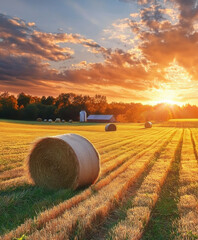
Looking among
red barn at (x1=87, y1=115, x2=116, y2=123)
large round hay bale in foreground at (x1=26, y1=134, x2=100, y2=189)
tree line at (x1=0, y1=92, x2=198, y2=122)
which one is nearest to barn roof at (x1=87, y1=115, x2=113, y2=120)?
red barn at (x1=87, y1=115, x2=116, y2=123)

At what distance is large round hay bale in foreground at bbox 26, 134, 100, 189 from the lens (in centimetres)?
683

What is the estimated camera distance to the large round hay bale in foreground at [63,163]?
22.4ft

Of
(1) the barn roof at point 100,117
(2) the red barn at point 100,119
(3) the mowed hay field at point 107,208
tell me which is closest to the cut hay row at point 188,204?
(3) the mowed hay field at point 107,208

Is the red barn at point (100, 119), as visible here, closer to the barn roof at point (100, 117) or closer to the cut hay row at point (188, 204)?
the barn roof at point (100, 117)

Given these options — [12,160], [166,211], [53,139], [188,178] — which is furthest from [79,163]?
[12,160]

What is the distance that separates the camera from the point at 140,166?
391 inches

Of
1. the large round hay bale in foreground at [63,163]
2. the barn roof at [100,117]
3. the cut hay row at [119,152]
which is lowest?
the cut hay row at [119,152]

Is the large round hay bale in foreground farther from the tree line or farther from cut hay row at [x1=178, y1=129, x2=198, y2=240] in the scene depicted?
the tree line

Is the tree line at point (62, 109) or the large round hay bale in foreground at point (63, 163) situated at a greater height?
the tree line at point (62, 109)

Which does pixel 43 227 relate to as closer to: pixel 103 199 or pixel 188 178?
pixel 103 199

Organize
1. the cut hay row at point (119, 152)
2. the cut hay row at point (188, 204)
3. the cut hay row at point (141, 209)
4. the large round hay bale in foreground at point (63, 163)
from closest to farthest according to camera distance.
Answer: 1. the cut hay row at point (141, 209)
2. the cut hay row at point (188, 204)
3. the large round hay bale in foreground at point (63, 163)
4. the cut hay row at point (119, 152)

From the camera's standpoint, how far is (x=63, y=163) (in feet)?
23.5

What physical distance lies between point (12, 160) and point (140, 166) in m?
5.73

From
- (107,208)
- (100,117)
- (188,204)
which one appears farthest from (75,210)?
(100,117)
